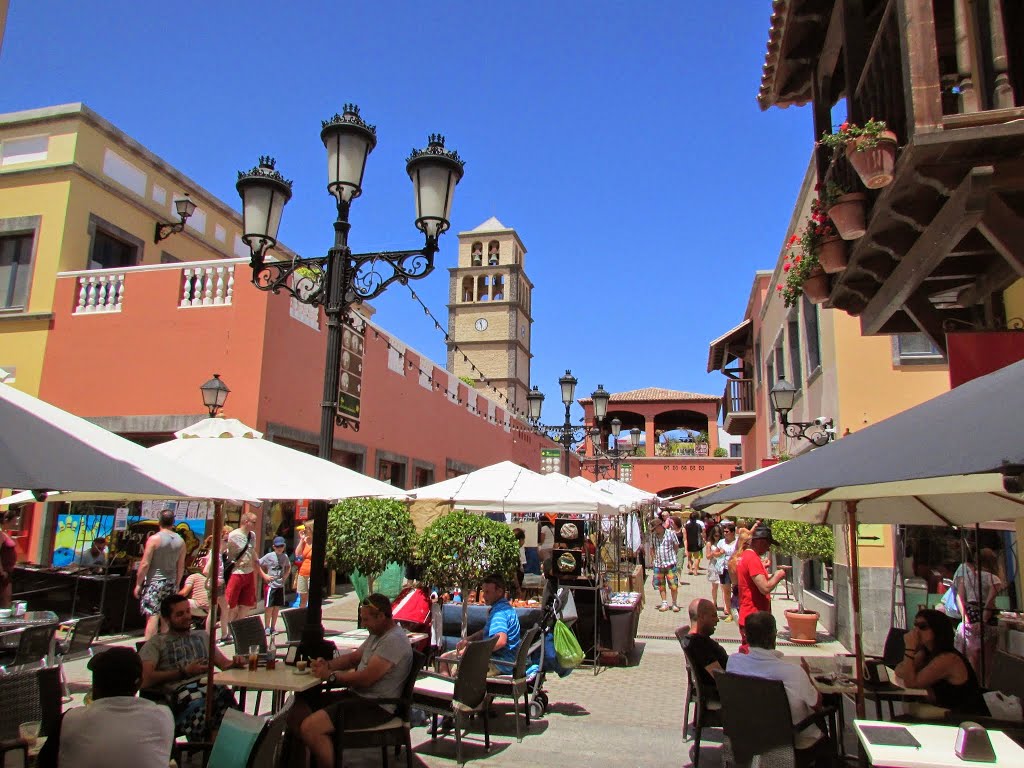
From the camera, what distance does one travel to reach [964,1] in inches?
207

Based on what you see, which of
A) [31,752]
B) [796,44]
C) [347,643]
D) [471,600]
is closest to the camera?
[31,752]

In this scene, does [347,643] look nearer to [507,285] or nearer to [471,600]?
[471,600]

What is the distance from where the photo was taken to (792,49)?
8430 millimetres

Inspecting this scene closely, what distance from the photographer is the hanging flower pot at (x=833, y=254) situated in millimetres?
7098

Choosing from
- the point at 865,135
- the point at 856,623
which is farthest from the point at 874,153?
the point at 856,623

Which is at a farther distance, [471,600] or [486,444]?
[486,444]

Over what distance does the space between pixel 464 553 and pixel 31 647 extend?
3.92 metres

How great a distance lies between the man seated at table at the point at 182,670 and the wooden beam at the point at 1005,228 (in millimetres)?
6077

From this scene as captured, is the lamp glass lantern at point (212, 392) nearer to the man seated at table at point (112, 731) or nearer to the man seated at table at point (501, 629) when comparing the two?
the man seated at table at point (501, 629)

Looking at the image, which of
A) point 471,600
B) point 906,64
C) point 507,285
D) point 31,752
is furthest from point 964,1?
point 507,285

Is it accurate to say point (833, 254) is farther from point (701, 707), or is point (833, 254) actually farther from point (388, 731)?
point (388, 731)

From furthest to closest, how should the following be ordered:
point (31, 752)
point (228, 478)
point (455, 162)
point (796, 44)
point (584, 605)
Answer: point (584, 605) < point (796, 44) < point (455, 162) < point (228, 478) < point (31, 752)

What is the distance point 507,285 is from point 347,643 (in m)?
52.1

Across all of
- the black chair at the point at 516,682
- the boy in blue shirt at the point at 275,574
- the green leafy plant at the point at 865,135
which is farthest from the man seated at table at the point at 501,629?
the boy in blue shirt at the point at 275,574
